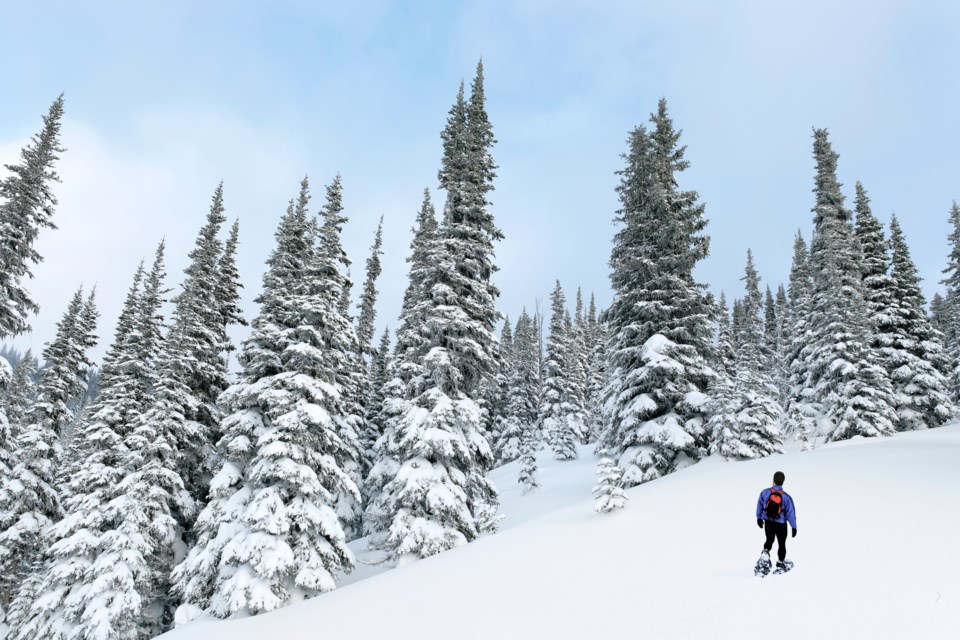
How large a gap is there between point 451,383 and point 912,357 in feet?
89.3

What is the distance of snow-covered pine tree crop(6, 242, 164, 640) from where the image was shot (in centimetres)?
1859

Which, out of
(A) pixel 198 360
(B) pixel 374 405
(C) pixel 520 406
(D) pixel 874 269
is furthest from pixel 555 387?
(A) pixel 198 360

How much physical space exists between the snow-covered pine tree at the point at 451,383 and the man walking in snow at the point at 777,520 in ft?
35.4

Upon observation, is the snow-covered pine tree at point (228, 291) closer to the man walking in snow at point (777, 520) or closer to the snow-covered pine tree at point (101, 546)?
the snow-covered pine tree at point (101, 546)

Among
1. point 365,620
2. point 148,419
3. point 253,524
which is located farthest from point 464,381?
point 148,419

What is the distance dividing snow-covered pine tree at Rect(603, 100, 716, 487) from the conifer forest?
0.10 meters

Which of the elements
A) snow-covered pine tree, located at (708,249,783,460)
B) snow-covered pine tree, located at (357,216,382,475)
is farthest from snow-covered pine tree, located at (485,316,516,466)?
snow-covered pine tree, located at (708,249,783,460)

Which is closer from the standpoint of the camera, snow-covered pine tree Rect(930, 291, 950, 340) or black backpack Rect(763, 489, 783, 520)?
black backpack Rect(763, 489, 783, 520)

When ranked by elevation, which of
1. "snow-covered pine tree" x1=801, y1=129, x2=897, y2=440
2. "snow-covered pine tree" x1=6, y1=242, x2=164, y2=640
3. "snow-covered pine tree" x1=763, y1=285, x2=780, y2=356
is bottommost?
"snow-covered pine tree" x1=6, y1=242, x2=164, y2=640

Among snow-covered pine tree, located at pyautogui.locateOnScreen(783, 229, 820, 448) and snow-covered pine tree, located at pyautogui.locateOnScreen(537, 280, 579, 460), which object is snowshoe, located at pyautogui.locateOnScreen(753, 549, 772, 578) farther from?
snow-covered pine tree, located at pyautogui.locateOnScreen(537, 280, 579, 460)

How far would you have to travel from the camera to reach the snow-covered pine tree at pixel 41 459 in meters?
25.6

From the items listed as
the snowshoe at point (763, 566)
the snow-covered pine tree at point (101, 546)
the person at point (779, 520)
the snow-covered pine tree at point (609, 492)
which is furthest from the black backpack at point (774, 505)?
the snow-covered pine tree at point (101, 546)

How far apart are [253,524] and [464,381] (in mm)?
9337

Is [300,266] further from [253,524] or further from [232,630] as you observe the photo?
[232,630]
